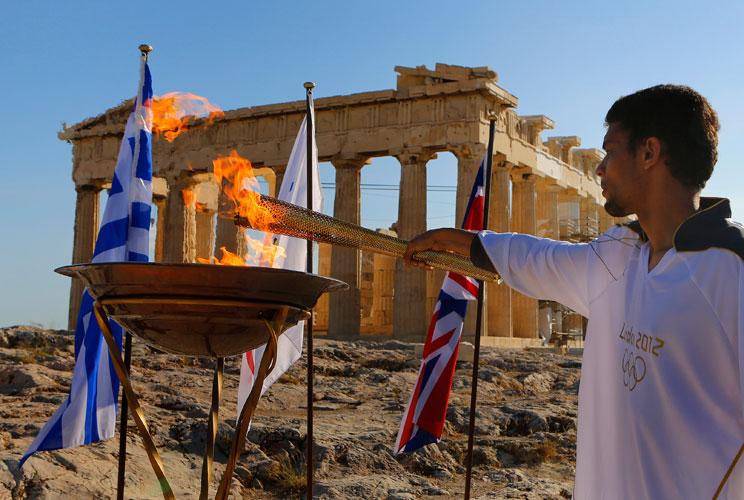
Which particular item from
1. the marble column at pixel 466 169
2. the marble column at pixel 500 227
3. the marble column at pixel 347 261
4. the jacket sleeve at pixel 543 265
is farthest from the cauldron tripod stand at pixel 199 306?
the marble column at pixel 500 227

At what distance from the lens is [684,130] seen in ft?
7.09

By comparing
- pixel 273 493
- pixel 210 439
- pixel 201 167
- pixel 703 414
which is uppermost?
pixel 201 167

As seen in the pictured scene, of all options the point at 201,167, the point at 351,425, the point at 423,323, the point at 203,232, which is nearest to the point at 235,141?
the point at 201,167

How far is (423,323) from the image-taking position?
24.7 meters

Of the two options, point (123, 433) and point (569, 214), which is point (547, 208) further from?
point (123, 433)

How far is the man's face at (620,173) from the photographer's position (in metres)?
2.25

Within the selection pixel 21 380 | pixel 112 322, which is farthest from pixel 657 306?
pixel 21 380

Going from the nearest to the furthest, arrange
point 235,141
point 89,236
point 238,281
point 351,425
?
1. point 238,281
2. point 351,425
3. point 235,141
4. point 89,236

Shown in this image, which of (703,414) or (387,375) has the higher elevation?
(703,414)

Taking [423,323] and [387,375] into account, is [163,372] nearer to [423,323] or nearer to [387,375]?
[387,375]

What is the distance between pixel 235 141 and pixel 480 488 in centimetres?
2443

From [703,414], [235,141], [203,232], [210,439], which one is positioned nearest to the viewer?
[703,414]

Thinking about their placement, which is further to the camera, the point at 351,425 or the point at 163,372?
the point at 163,372

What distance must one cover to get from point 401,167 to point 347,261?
3738 mm
